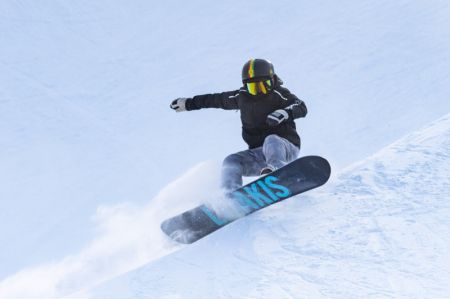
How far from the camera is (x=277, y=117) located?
17.5ft

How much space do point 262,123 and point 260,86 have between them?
1.03ft

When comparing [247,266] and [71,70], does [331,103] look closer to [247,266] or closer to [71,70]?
[71,70]

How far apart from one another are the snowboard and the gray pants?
217mm

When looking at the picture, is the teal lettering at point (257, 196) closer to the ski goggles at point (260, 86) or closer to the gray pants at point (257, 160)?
the gray pants at point (257, 160)

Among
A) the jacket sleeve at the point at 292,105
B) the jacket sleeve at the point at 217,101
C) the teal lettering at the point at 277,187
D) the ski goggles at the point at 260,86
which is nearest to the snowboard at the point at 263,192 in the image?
the teal lettering at the point at 277,187

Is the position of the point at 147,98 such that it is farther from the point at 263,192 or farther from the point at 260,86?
the point at 263,192

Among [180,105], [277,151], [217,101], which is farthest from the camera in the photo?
[180,105]

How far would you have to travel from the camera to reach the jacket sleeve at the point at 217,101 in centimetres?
593

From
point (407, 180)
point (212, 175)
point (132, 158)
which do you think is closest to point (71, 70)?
point (132, 158)

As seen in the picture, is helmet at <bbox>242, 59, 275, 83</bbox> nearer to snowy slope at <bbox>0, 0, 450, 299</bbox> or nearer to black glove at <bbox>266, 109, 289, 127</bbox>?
black glove at <bbox>266, 109, 289, 127</bbox>

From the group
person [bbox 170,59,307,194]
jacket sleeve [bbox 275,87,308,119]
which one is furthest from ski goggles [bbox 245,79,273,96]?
jacket sleeve [bbox 275,87,308,119]

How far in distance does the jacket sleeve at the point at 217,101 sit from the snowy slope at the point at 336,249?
1164mm

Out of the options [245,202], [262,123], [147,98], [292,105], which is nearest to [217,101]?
[262,123]

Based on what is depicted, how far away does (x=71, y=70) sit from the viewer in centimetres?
1200
